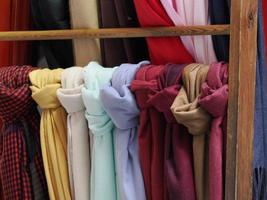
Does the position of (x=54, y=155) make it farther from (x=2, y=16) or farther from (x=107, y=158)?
(x=2, y=16)

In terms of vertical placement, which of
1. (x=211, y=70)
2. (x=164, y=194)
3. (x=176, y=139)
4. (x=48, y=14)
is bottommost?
(x=164, y=194)

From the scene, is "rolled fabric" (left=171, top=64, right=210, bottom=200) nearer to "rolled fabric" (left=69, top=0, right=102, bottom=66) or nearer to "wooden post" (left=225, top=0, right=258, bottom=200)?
"wooden post" (left=225, top=0, right=258, bottom=200)

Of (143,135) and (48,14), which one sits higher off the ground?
(48,14)

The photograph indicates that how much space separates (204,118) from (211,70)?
82 mm

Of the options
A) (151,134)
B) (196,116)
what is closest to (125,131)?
(151,134)

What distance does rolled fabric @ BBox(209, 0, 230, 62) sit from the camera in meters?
0.73

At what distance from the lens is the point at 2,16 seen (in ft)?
3.05

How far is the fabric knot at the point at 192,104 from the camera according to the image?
671 millimetres

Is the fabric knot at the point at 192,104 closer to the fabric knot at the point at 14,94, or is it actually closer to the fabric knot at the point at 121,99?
the fabric knot at the point at 121,99

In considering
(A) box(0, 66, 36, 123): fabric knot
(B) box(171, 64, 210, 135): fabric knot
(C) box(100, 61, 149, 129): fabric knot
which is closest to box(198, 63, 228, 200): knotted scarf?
(B) box(171, 64, 210, 135): fabric knot

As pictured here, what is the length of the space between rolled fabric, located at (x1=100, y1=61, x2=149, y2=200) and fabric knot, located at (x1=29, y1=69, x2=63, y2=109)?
12 centimetres

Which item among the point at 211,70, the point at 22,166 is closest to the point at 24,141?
the point at 22,166

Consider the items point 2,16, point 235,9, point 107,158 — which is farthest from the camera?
point 2,16

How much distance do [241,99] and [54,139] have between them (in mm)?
380
